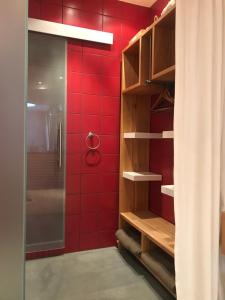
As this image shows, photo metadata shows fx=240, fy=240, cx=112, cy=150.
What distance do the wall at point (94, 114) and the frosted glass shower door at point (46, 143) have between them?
0.10 m

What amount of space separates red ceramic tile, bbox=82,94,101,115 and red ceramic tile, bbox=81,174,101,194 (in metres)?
0.68

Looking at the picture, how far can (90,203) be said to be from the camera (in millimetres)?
2605

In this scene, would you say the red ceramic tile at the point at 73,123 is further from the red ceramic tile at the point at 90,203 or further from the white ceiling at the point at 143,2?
the white ceiling at the point at 143,2

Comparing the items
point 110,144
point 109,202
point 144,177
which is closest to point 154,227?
point 144,177

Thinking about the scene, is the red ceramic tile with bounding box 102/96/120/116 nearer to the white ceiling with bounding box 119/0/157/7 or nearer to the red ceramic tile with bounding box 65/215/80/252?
the white ceiling with bounding box 119/0/157/7

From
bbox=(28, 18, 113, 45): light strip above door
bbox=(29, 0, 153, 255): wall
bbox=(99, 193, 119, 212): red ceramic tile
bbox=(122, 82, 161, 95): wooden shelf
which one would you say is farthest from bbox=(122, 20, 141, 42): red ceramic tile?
bbox=(99, 193, 119, 212): red ceramic tile

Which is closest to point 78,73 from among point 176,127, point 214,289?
point 176,127

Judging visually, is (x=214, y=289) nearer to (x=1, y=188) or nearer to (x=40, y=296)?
(x=1, y=188)

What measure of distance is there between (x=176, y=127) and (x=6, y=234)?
3.33 ft

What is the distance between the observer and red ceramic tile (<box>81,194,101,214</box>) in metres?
2.58

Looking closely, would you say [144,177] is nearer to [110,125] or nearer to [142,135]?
[142,135]

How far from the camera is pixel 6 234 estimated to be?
667 millimetres

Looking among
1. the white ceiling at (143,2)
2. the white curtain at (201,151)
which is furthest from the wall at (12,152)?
the white ceiling at (143,2)

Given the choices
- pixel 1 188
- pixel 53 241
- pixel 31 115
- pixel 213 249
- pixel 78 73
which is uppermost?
pixel 78 73
